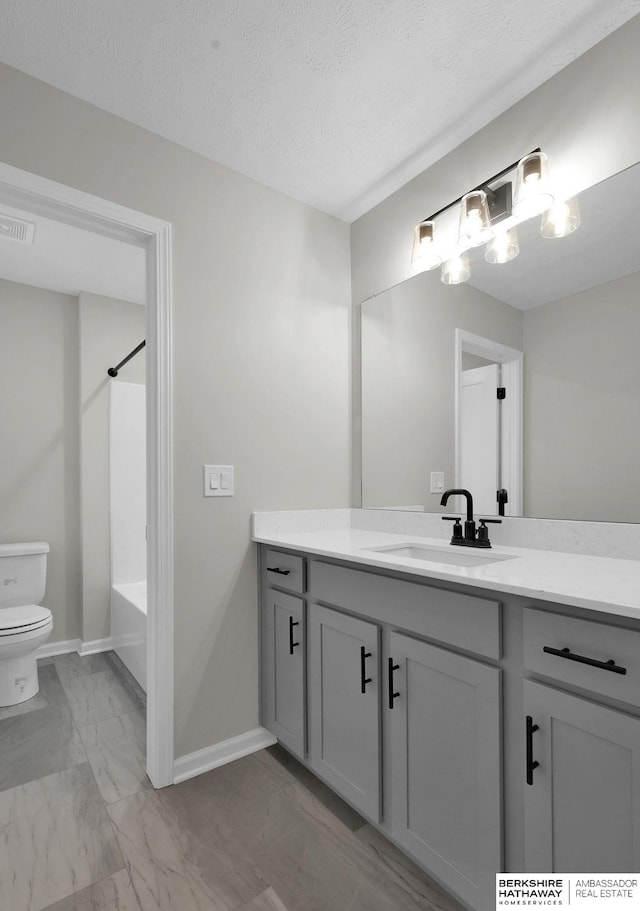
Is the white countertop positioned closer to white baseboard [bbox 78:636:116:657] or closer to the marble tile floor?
the marble tile floor

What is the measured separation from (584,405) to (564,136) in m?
0.85

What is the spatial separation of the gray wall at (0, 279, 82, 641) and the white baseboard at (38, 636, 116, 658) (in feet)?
0.16

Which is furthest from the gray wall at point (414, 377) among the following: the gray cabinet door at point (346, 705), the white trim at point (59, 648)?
the white trim at point (59, 648)

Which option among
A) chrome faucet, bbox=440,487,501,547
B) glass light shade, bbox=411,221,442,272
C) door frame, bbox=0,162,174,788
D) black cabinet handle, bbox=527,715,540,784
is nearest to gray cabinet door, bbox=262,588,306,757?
door frame, bbox=0,162,174,788

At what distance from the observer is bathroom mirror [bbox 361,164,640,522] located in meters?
1.38

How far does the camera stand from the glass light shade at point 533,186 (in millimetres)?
1475

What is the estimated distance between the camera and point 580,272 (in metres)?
1.48

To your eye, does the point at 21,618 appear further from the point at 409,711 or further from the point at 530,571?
the point at 530,571

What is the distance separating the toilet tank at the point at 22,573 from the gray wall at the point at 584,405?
271 centimetres

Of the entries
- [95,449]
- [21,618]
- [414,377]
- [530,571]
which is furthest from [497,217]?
[21,618]

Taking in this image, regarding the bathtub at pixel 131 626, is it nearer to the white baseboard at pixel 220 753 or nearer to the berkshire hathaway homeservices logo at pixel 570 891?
the white baseboard at pixel 220 753

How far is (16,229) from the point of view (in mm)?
2389

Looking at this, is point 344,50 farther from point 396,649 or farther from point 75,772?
point 75,772

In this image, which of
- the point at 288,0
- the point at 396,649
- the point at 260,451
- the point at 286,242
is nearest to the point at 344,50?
the point at 288,0
